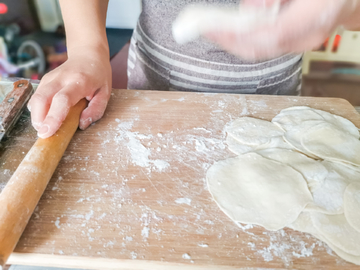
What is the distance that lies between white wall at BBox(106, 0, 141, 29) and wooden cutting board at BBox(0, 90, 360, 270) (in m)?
2.63

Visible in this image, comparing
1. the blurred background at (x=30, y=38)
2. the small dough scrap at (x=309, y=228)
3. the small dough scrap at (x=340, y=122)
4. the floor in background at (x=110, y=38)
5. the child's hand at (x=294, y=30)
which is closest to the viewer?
the child's hand at (x=294, y=30)

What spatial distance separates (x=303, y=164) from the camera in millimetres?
828

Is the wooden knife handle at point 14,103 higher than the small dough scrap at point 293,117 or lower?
higher

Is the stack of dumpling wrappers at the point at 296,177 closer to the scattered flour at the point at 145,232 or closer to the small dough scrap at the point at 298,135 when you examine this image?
the small dough scrap at the point at 298,135

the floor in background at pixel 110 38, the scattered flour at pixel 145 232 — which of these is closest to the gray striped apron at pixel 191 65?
the scattered flour at pixel 145 232

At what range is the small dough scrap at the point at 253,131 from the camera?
925mm

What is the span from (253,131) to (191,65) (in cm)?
37

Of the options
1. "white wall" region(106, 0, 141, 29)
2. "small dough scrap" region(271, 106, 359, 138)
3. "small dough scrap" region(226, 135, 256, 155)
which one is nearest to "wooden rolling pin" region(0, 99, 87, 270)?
"small dough scrap" region(226, 135, 256, 155)

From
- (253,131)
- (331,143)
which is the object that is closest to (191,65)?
(253,131)

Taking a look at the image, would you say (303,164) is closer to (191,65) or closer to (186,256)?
(186,256)

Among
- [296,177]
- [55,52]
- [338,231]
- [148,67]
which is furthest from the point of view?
[55,52]

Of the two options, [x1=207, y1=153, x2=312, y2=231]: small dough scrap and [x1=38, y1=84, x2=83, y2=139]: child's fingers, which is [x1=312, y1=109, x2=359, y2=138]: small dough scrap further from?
[x1=38, y1=84, x2=83, y2=139]: child's fingers

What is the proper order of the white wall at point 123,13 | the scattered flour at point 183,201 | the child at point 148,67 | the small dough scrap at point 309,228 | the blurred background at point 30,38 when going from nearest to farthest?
1. the small dough scrap at point 309,228
2. the scattered flour at point 183,201
3. the child at point 148,67
4. the blurred background at point 30,38
5. the white wall at point 123,13

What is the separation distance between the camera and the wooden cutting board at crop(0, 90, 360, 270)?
2.10 ft
